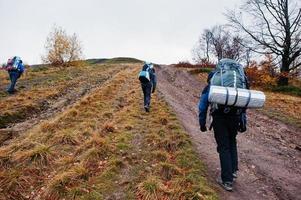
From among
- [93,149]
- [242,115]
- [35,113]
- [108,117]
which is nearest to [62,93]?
[35,113]

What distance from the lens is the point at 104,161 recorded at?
8.19 meters

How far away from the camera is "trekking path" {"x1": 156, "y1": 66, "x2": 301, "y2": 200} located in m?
6.94

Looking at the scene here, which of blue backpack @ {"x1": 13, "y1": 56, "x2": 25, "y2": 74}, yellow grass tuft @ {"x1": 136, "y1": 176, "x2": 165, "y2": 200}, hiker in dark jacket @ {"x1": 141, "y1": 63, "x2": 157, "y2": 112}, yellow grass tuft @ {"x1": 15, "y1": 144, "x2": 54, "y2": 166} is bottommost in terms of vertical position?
yellow grass tuft @ {"x1": 136, "y1": 176, "x2": 165, "y2": 200}

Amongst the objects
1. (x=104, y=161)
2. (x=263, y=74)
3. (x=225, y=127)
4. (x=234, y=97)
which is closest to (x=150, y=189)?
(x=225, y=127)

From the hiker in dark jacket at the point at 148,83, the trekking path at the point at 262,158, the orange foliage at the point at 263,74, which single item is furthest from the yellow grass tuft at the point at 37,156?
the orange foliage at the point at 263,74

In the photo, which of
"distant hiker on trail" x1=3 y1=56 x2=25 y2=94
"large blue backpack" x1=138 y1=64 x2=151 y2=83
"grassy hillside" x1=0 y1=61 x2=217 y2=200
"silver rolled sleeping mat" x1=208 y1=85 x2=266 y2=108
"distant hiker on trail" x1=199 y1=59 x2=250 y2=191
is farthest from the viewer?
"distant hiker on trail" x1=3 y1=56 x2=25 y2=94

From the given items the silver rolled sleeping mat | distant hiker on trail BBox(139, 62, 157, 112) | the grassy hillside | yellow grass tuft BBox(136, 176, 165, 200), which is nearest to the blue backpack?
the grassy hillside

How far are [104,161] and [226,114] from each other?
333 centimetres

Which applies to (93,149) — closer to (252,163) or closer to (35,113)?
(252,163)

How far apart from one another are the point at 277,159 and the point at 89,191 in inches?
212

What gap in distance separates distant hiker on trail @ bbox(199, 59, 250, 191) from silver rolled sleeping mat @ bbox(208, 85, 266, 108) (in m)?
0.24

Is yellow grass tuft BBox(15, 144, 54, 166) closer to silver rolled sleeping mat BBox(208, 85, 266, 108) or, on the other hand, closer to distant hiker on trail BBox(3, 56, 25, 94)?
silver rolled sleeping mat BBox(208, 85, 266, 108)

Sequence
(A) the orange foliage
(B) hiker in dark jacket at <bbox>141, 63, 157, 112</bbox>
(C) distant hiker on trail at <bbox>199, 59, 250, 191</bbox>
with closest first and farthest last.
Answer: (C) distant hiker on trail at <bbox>199, 59, 250, 191</bbox>, (B) hiker in dark jacket at <bbox>141, 63, 157, 112</bbox>, (A) the orange foliage

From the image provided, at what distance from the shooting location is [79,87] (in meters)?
22.1
